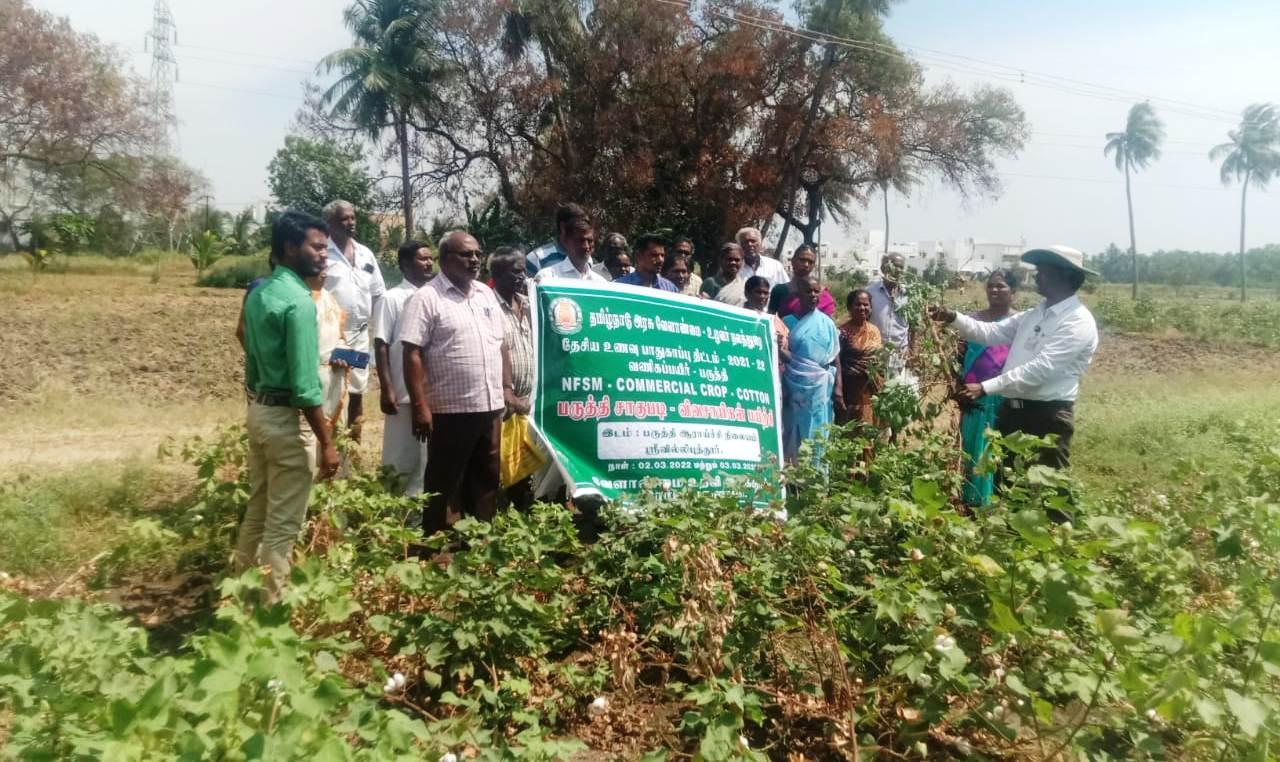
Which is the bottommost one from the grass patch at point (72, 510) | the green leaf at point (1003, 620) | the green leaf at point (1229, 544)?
the grass patch at point (72, 510)

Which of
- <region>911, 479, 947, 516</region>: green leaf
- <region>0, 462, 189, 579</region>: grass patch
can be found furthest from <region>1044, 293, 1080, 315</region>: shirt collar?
<region>0, 462, 189, 579</region>: grass patch

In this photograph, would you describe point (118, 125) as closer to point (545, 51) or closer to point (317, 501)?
point (545, 51)

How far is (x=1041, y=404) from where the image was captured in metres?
4.34

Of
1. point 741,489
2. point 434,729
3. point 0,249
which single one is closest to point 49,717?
point 434,729

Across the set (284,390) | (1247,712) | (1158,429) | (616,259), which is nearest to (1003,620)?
(1247,712)

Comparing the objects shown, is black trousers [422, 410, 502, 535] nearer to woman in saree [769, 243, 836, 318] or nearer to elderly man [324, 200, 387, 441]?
elderly man [324, 200, 387, 441]

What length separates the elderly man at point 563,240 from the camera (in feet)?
16.0

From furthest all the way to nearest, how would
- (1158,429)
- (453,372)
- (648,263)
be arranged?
(1158,429) < (648,263) < (453,372)

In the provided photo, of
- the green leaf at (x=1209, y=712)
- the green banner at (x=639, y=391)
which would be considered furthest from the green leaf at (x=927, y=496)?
the green banner at (x=639, y=391)

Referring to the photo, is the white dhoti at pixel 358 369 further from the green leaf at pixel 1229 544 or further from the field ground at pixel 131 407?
the green leaf at pixel 1229 544

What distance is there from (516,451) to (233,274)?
15.8 m

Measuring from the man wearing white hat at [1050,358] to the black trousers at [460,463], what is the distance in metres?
2.30

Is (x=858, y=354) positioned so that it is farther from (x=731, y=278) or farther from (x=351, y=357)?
(x=351, y=357)

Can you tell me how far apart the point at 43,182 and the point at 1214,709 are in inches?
965
